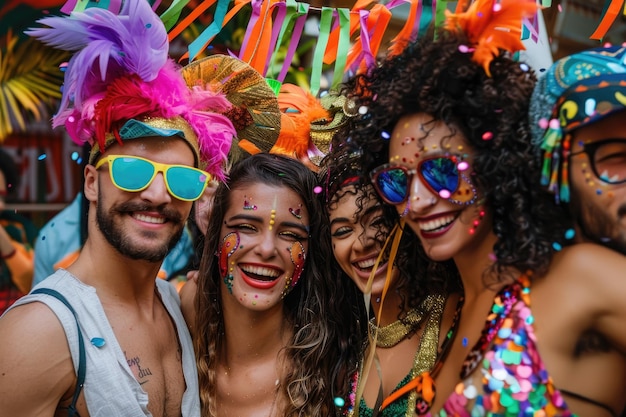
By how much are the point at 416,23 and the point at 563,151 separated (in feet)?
3.31

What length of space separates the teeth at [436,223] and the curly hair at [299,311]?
1000 mm

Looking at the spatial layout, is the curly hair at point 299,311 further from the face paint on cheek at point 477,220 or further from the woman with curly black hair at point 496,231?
the face paint on cheek at point 477,220

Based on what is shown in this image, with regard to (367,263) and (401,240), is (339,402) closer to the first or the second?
(367,263)

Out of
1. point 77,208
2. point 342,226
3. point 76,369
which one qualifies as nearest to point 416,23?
point 342,226

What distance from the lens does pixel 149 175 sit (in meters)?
2.71

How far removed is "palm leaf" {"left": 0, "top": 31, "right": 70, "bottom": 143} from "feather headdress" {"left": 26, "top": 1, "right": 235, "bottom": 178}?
102 inches

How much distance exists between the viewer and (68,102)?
2779 mm

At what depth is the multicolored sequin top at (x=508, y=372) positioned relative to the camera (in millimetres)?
1828

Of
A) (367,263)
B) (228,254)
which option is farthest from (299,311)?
(367,263)

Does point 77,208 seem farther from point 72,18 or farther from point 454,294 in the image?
point 454,294

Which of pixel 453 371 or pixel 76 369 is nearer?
pixel 453 371

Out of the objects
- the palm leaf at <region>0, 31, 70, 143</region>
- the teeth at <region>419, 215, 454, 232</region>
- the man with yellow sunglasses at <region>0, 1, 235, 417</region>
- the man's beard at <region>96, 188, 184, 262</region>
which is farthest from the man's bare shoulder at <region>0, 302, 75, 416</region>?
the palm leaf at <region>0, 31, 70, 143</region>

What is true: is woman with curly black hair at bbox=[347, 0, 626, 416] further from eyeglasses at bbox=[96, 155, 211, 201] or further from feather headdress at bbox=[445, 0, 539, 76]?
eyeglasses at bbox=[96, 155, 211, 201]

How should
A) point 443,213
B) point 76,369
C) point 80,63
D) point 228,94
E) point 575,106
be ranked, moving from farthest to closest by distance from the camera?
point 228,94, point 80,63, point 76,369, point 443,213, point 575,106
